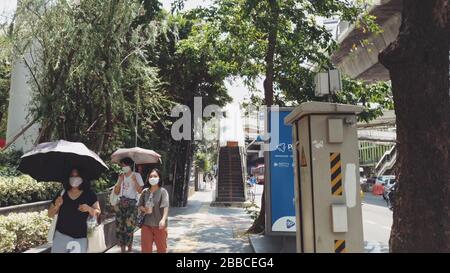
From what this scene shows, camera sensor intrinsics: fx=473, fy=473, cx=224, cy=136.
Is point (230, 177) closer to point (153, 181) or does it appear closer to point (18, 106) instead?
point (18, 106)

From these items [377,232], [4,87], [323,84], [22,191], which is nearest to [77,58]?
[22,191]

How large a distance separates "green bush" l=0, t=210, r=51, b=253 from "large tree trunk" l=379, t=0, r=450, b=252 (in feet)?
16.8

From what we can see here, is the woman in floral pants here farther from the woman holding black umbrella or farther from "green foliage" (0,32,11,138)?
"green foliage" (0,32,11,138)

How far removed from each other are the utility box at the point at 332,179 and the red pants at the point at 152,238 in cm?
235

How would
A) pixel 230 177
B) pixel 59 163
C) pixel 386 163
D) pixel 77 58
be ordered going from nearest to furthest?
pixel 59 163
pixel 77 58
pixel 230 177
pixel 386 163

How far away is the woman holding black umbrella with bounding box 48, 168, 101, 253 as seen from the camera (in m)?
5.22

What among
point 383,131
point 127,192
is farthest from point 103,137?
point 383,131

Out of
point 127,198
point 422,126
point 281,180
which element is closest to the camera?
point 422,126

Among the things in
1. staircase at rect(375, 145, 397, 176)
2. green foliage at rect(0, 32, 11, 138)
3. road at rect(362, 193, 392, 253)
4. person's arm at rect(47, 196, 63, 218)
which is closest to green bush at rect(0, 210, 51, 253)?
person's arm at rect(47, 196, 63, 218)

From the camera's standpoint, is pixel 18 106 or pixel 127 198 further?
pixel 18 106

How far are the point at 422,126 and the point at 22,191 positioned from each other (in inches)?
288

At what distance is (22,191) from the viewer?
29.9 ft

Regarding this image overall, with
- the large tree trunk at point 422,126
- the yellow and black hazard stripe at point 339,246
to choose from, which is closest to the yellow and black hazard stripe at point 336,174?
the yellow and black hazard stripe at point 339,246
